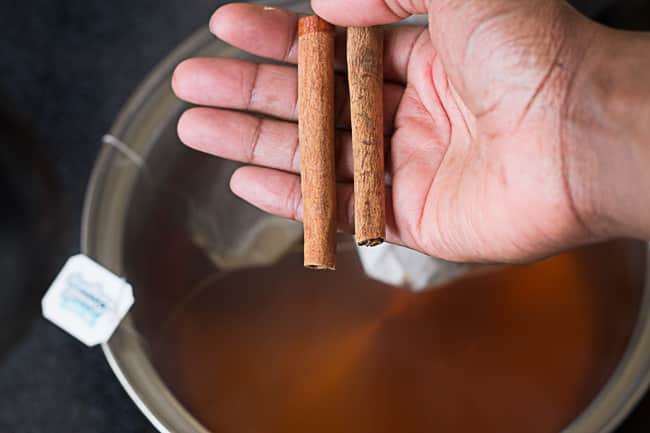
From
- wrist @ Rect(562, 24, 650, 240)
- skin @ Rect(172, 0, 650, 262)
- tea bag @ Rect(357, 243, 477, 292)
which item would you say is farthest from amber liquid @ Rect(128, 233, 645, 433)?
wrist @ Rect(562, 24, 650, 240)

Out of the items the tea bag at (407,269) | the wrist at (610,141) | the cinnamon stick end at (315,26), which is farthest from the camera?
the tea bag at (407,269)

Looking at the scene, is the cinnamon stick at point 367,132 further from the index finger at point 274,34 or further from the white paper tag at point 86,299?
the white paper tag at point 86,299

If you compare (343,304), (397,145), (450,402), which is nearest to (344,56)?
(397,145)

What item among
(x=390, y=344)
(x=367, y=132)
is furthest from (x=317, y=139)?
(x=390, y=344)

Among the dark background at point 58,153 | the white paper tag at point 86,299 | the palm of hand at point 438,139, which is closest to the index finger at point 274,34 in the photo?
the palm of hand at point 438,139

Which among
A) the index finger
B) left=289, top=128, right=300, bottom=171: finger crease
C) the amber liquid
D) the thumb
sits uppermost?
the thumb

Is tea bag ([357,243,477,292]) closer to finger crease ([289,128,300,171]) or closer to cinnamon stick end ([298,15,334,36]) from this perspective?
finger crease ([289,128,300,171])
